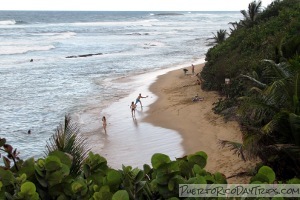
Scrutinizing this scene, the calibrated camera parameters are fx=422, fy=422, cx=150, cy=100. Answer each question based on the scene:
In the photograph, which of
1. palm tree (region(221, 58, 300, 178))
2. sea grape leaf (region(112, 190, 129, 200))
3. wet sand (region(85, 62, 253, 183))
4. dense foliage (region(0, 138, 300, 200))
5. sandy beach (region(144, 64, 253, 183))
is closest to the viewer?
sea grape leaf (region(112, 190, 129, 200))

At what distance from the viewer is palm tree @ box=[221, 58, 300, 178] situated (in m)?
7.45

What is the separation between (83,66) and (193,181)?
3295 centimetres

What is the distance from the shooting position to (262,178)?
9.36 feet

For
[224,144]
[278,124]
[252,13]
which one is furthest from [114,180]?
[252,13]

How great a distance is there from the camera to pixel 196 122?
15711 millimetres

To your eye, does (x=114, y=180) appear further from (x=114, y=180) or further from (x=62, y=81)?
(x=62, y=81)

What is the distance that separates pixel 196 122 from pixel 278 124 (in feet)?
26.3

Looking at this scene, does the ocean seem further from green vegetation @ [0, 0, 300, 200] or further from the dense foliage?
the dense foliage

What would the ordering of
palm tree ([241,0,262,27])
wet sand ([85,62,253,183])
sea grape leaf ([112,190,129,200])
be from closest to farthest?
sea grape leaf ([112,190,129,200])
wet sand ([85,62,253,183])
palm tree ([241,0,262,27])

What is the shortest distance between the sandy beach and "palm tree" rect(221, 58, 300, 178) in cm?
116

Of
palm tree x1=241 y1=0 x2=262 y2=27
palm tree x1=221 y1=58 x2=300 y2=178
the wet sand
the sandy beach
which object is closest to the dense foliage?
palm tree x1=221 y1=58 x2=300 y2=178

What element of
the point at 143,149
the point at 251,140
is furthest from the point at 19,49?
the point at 251,140

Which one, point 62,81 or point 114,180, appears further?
point 62,81

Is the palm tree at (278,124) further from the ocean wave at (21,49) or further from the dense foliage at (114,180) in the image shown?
the ocean wave at (21,49)
